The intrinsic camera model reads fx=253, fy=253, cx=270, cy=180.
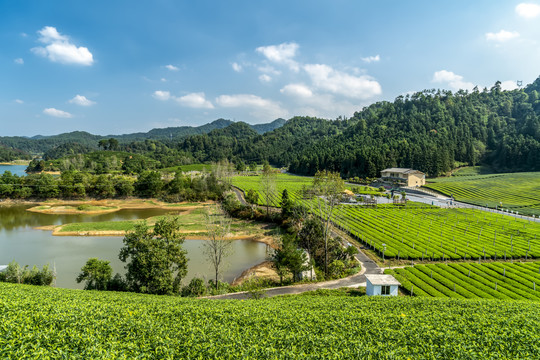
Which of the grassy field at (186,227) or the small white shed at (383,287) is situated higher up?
the small white shed at (383,287)

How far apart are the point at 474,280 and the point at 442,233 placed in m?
15.0

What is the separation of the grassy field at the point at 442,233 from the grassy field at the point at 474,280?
2.98m

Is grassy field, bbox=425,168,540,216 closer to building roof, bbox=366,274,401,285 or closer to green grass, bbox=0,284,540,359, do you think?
building roof, bbox=366,274,401,285

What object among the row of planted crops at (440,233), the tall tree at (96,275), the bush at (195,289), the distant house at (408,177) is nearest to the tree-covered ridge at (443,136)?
the distant house at (408,177)

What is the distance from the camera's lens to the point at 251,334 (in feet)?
26.2

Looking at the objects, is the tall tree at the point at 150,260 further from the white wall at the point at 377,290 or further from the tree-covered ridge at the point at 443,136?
the tree-covered ridge at the point at 443,136

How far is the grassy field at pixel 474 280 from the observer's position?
20.5 meters

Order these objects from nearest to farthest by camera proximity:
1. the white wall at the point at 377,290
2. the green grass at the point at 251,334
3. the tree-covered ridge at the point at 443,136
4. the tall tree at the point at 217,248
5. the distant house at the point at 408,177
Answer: the green grass at the point at 251,334 < the white wall at the point at 377,290 < the tall tree at the point at 217,248 < the distant house at the point at 408,177 < the tree-covered ridge at the point at 443,136

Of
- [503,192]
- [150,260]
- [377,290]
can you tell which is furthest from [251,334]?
[503,192]

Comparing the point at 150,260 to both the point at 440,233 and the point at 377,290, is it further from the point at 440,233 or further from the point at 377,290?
the point at 440,233

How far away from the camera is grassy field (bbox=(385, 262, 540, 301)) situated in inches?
806

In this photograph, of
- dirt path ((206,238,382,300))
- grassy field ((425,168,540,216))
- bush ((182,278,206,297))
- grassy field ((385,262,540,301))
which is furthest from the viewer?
grassy field ((425,168,540,216))

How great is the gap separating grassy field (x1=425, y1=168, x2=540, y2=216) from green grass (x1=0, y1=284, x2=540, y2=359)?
59.0 metres

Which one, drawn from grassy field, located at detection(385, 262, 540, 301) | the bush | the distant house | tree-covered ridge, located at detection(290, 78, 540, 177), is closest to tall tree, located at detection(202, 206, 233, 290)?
the bush
